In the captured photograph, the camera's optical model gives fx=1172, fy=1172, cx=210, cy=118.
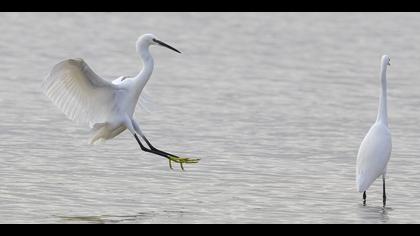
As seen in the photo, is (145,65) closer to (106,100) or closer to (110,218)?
(106,100)

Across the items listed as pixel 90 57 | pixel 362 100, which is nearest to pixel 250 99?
pixel 362 100

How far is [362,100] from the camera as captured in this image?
18797 millimetres

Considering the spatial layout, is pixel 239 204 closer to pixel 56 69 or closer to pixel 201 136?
pixel 56 69

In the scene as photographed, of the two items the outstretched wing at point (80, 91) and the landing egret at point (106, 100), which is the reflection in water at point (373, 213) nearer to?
the landing egret at point (106, 100)

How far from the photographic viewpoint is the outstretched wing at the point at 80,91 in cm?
1142

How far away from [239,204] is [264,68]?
1162 centimetres

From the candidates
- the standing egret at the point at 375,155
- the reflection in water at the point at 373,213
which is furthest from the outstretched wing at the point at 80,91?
the reflection in water at the point at 373,213

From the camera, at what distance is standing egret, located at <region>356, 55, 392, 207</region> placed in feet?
37.0

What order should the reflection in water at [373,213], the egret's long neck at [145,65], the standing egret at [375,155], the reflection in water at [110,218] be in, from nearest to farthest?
the reflection in water at [110,218] → the reflection in water at [373,213] → the standing egret at [375,155] → the egret's long neck at [145,65]

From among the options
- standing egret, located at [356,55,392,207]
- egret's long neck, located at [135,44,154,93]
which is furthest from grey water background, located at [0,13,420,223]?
egret's long neck, located at [135,44,154,93]

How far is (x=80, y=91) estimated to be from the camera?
38.8 feet

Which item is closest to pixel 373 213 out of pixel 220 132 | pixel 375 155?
pixel 375 155

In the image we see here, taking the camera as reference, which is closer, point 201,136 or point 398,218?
point 398,218

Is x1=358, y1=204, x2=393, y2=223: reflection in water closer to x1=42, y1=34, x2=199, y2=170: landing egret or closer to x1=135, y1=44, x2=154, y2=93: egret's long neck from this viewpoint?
x1=42, y1=34, x2=199, y2=170: landing egret
